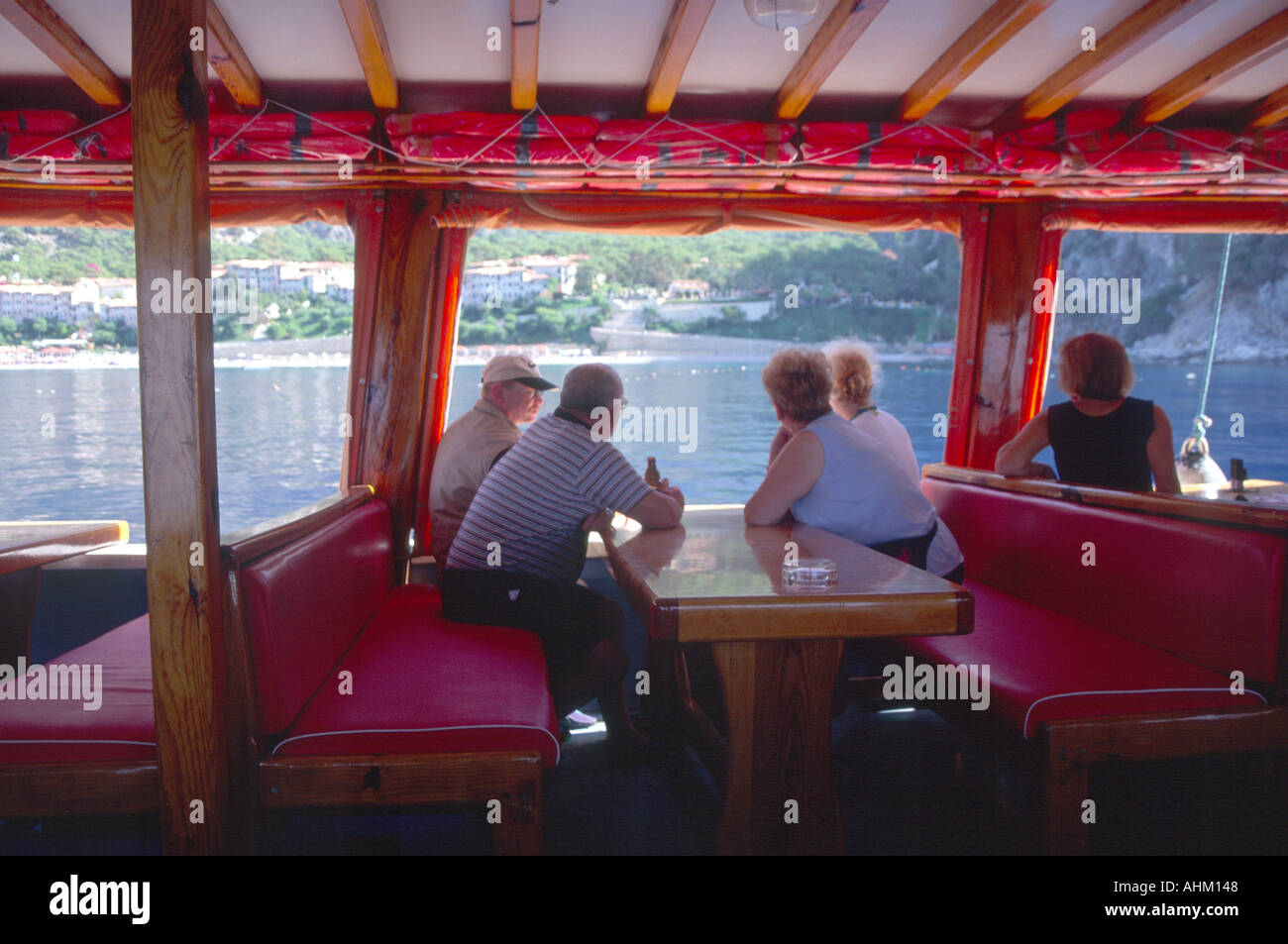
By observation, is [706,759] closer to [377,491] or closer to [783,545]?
[783,545]

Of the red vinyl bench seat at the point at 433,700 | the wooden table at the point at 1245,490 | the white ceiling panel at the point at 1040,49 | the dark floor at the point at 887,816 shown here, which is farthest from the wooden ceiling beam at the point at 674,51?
the wooden table at the point at 1245,490

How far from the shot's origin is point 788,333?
240 inches

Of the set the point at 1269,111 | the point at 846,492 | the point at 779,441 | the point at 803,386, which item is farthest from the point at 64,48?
the point at 1269,111

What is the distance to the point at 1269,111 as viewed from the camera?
3.46 metres

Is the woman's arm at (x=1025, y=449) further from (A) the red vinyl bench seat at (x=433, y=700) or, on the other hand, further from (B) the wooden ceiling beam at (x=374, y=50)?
(B) the wooden ceiling beam at (x=374, y=50)

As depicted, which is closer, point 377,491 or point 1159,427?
point 1159,427

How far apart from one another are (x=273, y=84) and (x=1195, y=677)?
11.9 feet

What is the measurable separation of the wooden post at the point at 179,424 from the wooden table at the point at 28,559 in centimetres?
106

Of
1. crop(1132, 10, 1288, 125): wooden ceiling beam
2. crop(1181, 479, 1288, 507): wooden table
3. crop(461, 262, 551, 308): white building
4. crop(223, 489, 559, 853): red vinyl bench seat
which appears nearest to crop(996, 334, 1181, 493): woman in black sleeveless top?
crop(1181, 479, 1288, 507): wooden table

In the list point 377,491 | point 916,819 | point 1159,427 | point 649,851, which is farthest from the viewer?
point 377,491

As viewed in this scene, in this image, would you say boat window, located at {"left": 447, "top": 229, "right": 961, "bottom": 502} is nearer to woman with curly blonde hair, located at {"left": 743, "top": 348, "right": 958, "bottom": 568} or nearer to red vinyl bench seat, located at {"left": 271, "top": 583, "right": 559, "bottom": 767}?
woman with curly blonde hair, located at {"left": 743, "top": 348, "right": 958, "bottom": 568}

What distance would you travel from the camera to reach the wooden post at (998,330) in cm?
414

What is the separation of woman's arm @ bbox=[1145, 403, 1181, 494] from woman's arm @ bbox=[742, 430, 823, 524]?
4.13ft
